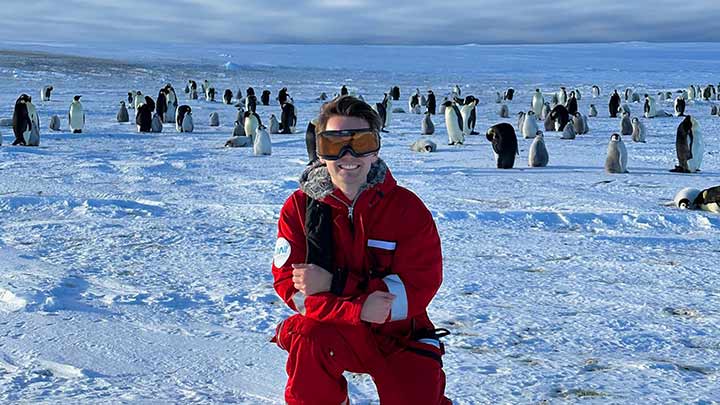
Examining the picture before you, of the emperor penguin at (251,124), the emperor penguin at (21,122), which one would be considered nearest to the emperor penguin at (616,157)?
the emperor penguin at (251,124)

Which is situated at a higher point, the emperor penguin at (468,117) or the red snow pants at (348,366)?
the emperor penguin at (468,117)

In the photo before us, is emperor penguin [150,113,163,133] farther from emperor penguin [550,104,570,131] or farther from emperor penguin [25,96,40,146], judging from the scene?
emperor penguin [550,104,570,131]

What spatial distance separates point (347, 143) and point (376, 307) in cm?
46

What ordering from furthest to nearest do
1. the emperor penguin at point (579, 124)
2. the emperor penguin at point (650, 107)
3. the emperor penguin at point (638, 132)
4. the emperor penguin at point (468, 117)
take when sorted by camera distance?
1. the emperor penguin at point (650, 107)
2. the emperor penguin at point (579, 124)
3. the emperor penguin at point (468, 117)
4. the emperor penguin at point (638, 132)

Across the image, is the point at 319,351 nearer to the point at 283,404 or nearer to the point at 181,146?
the point at 283,404

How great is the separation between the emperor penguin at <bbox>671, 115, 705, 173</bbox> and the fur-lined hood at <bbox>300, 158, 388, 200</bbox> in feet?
27.3

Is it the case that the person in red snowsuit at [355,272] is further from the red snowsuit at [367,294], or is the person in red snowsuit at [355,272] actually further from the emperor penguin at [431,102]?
the emperor penguin at [431,102]

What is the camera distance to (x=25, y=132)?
39.0 feet

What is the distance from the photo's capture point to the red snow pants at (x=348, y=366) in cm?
A: 216

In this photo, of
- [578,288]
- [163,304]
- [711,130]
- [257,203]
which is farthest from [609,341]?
[711,130]

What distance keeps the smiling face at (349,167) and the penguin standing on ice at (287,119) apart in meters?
12.5

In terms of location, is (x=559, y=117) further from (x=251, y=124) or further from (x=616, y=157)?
(x=616, y=157)

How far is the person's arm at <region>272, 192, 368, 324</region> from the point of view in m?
2.15

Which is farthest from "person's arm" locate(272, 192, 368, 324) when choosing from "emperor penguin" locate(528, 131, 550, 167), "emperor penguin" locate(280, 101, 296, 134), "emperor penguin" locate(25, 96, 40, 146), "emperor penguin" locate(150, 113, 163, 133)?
"emperor penguin" locate(150, 113, 163, 133)
